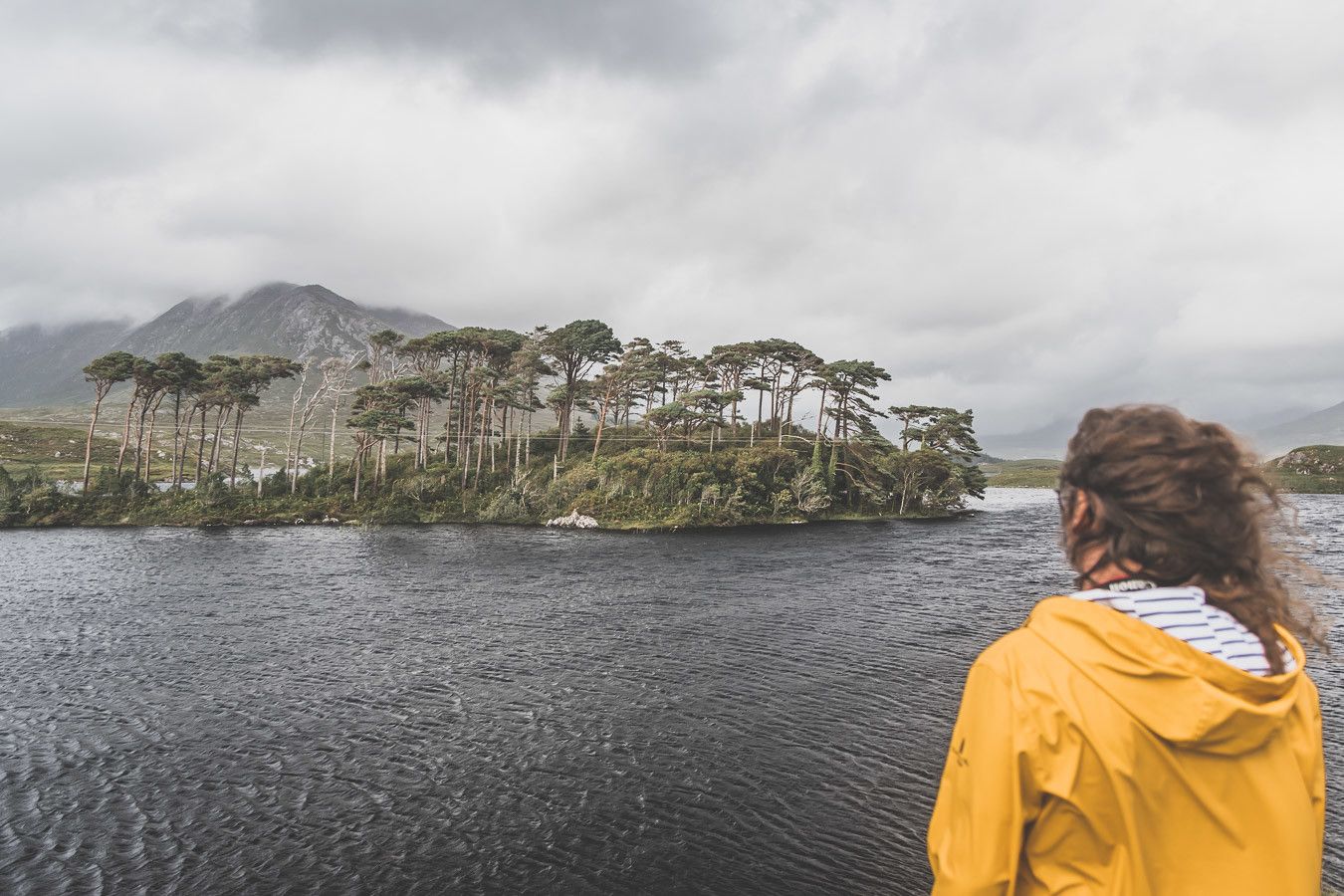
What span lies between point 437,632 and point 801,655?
10.2 m

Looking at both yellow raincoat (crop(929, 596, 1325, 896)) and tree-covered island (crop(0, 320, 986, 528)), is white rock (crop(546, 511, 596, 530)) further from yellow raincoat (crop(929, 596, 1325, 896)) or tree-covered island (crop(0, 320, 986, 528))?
yellow raincoat (crop(929, 596, 1325, 896))

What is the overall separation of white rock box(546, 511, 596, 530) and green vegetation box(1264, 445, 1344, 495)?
11631cm

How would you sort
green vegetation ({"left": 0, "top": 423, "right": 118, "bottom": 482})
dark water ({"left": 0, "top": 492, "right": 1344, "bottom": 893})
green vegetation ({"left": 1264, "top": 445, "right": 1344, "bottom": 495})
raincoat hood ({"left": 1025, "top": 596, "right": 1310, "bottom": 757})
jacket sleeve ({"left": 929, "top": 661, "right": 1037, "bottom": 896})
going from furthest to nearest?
green vegetation ({"left": 1264, "top": 445, "right": 1344, "bottom": 495}) → green vegetation ({"left": 0, "top": 423, "right": 118, "bottom": 482}) → dark water ({"left": 0, "top": 492, "right": 1344, "bottom": 893}) → jacket sleeve ({"left": 929, "top": 661, "right": 1037, "bottom": 896}) → raincoat hood ({"left": 1025, "top": 596, "right": 1310, "bottom": 757})

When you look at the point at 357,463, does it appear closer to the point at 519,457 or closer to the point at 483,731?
the point at 519,457

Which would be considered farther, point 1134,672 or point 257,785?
point 257,785

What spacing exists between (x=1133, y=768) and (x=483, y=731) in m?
11.7

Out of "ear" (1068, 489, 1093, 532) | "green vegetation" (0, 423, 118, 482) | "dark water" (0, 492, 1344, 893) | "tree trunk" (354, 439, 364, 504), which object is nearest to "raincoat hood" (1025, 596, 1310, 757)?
"ear" (1068, 489, 1093, 532)

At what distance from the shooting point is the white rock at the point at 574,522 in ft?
137

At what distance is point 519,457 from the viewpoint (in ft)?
178

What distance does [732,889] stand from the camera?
7.33m

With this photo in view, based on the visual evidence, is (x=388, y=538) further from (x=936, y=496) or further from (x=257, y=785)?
(x=936, y=496)

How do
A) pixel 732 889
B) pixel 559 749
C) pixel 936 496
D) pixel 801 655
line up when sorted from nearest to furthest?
pixel 732 889 < pixel 559 749 < pixel 801 655 < pixel 936 496

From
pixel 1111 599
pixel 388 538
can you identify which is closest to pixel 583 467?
pixel 388 538

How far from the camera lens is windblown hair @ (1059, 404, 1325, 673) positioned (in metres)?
1.69
